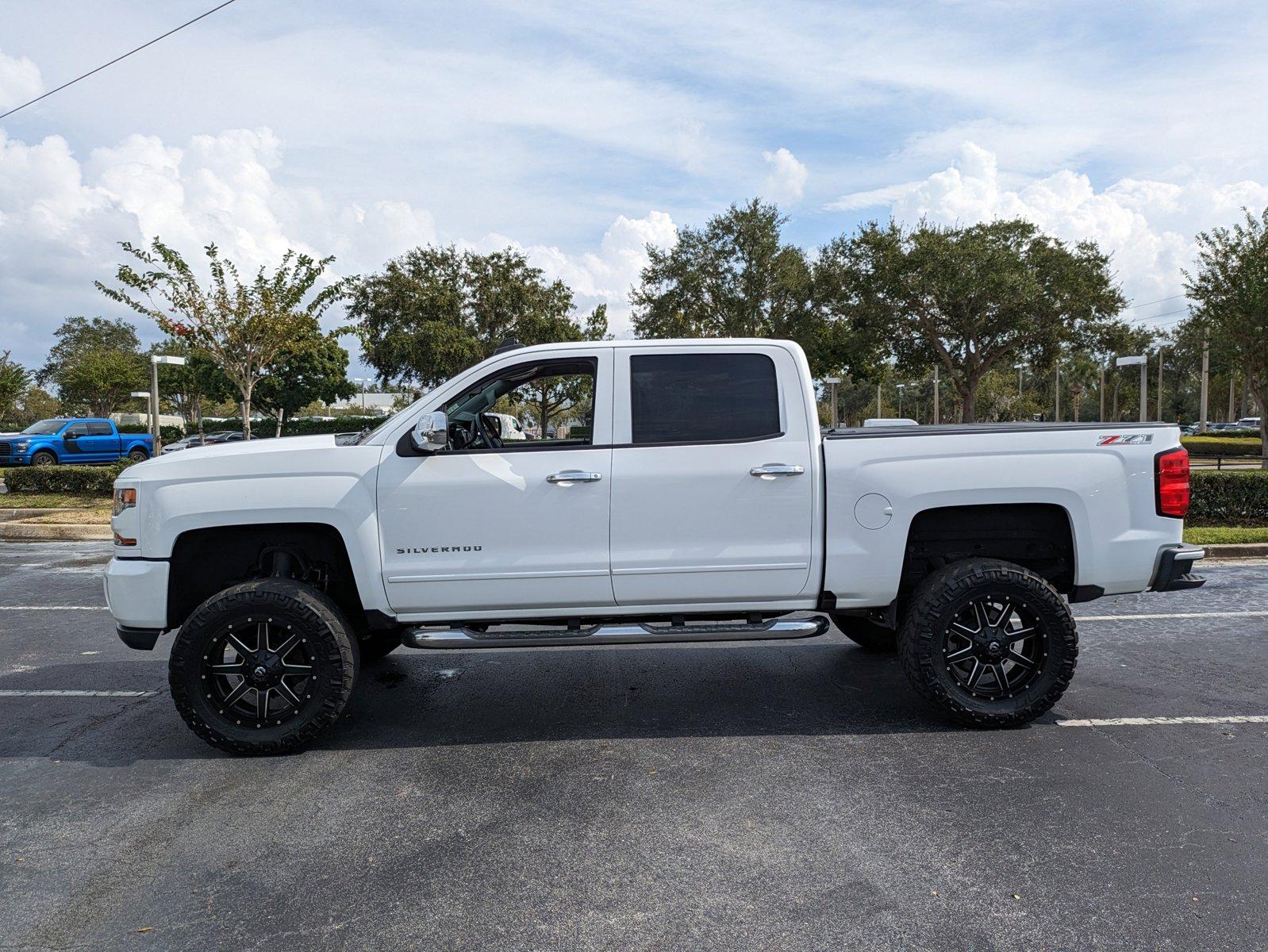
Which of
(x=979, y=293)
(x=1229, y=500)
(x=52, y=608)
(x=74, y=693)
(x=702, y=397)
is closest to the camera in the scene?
(x=702, y=397)

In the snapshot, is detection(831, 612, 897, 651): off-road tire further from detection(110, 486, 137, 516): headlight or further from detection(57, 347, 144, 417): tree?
detection(57, 347, 144, 417): tree

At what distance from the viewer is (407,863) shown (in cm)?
357

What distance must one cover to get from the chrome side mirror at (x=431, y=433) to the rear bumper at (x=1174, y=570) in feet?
12.2

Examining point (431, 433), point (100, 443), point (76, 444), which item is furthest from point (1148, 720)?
point (100, 443)

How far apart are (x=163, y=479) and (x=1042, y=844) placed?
4278 mm

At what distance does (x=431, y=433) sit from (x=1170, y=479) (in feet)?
12.3

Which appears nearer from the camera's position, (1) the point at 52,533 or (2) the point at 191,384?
(1) the point at 52,533

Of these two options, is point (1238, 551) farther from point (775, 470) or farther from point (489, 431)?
point (489, 431)

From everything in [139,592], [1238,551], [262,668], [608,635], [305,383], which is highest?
[305,383]

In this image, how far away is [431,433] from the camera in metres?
4.65

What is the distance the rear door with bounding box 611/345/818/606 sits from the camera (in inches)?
190

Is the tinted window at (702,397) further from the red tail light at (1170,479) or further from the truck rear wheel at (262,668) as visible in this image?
the red tail light at (1170,479)

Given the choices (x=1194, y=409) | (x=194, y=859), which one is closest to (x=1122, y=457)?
(x=194, y=859)

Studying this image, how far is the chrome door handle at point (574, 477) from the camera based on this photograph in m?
4.76
